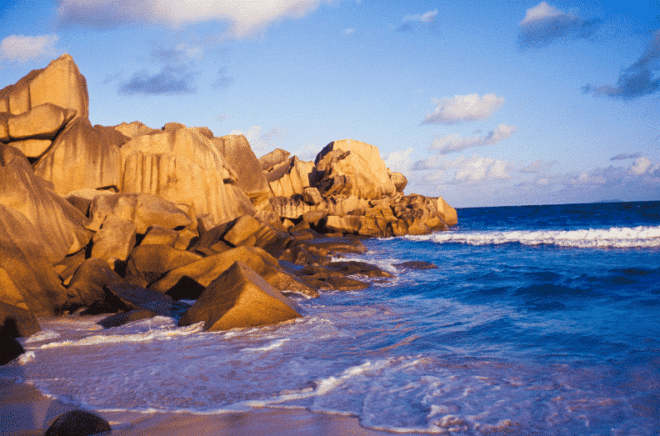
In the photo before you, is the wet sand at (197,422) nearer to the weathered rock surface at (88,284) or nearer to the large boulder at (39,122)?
the weathered rock surface at (88,284)

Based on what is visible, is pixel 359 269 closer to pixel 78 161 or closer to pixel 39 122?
pixel 78 161

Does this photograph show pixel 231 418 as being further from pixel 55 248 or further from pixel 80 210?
pixel 80 210

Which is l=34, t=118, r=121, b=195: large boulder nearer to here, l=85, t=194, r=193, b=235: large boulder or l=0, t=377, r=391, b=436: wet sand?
l=85, t=194, r=193, b=235: large boulder

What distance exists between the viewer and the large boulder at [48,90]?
15.6 m

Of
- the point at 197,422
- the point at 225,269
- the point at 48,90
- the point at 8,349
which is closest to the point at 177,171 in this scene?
the point at 48,90

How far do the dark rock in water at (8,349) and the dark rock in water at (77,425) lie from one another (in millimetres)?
2774

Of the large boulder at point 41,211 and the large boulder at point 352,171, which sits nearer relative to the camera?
the large boulder at point 41,211

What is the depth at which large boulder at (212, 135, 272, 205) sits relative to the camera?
79.2ft

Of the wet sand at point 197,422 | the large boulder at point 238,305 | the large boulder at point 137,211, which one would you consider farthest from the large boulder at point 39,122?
the wet sand at point 197,422

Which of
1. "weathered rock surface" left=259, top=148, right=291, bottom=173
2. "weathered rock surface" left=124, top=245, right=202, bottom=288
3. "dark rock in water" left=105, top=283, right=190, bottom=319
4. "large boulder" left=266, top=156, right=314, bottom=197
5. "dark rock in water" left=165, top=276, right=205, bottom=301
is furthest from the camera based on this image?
"weathered rock surface" left=259, top=148, right=291, bottom=173

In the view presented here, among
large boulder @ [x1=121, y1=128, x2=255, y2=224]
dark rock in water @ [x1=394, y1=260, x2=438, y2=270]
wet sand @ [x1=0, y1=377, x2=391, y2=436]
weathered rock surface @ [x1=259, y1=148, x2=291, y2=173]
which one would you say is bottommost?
dark rock in water @ [x1=394, y1=260, x2=438, y2=270]

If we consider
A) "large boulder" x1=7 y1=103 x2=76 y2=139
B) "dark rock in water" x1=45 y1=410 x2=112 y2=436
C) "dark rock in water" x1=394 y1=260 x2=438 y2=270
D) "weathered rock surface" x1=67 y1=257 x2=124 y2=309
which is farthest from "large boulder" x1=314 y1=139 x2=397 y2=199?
"dark rock in water" x1=45 y1=410 x2=112 y2=436

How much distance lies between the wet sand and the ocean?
148 millimetres

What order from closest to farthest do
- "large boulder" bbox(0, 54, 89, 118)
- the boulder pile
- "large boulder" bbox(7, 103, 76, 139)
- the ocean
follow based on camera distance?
the ocean
the boulder pile
"large boulder" bbox(7, 103, 76, 139)
"large boulder" bbox(0, 54, 89, 118)
